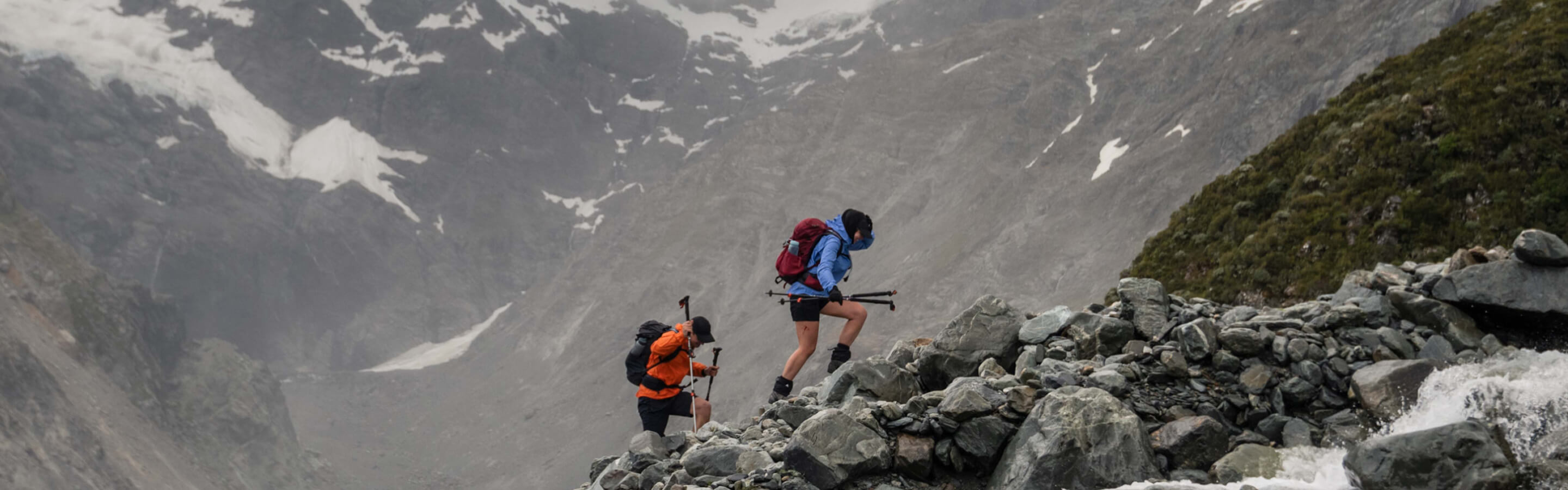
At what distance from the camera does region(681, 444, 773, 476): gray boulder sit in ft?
32.0

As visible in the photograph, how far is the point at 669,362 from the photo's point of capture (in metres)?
13.0

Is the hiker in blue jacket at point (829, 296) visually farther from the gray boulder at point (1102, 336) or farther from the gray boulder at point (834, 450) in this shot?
the gray boulder at point (1102, 336)

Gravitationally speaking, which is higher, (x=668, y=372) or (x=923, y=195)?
(x=668, y=372)

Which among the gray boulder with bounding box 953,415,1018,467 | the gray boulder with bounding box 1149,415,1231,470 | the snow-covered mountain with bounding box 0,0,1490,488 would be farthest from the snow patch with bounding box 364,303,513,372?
the gray boulder with bounding box 1149,415,1231,470

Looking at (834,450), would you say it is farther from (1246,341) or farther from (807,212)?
(807,212)

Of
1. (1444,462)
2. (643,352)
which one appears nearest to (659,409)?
(643,352)

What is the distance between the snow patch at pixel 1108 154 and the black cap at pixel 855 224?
102966 millimetres

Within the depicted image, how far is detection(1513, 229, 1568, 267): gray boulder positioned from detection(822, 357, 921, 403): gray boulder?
24.1 ft

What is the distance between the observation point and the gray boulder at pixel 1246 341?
10.8 metres

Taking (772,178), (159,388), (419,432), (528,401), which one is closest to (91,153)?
(159,388)

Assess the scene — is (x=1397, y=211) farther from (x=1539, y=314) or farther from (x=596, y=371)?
(x=596, y=371)

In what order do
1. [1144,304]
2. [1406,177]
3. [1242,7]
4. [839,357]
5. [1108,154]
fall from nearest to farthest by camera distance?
1. [1144,304]
2. [839,357]
3. [1406,177]
4. [1108,154]
5. [1242,7]

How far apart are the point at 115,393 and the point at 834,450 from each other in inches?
6265

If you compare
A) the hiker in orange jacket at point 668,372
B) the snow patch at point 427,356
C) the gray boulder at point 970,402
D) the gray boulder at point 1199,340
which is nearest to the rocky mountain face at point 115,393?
the snow patch at point 427,356
